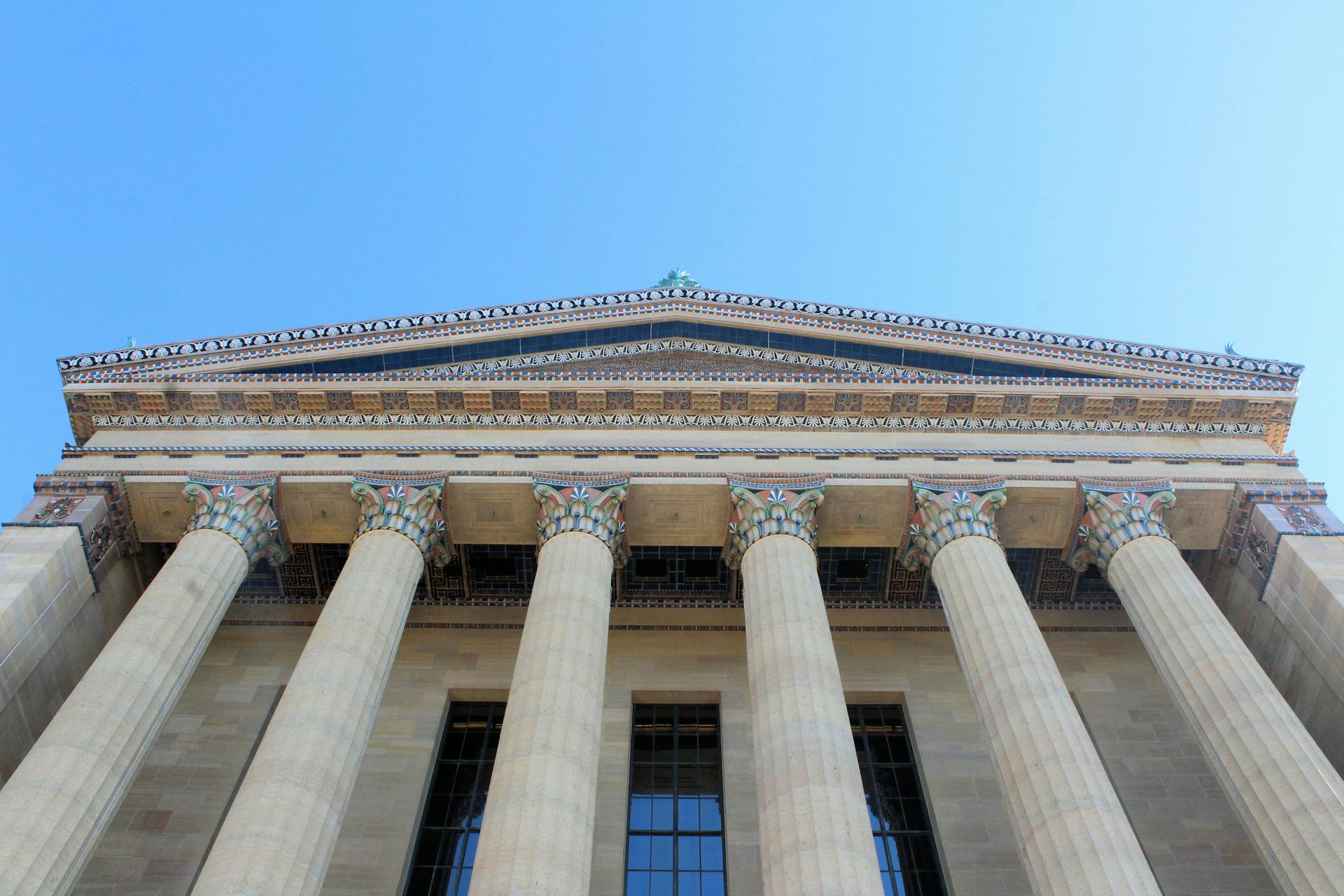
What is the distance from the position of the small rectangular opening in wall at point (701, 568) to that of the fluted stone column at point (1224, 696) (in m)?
7.36

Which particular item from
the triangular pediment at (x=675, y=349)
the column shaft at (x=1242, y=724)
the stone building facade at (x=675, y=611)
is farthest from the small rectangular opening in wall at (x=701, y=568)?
the column shaft at (x=1242, y=724)

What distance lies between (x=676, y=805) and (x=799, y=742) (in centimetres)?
559

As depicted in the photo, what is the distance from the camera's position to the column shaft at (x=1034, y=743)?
44.8 feet

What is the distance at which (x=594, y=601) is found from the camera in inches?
712

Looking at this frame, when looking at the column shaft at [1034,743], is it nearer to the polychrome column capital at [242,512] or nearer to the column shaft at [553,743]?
the column shaft at [553,743]

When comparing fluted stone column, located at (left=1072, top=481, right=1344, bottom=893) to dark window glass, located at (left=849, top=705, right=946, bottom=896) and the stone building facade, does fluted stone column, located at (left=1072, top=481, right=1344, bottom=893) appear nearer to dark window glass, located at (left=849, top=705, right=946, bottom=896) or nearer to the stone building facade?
the stone building facade

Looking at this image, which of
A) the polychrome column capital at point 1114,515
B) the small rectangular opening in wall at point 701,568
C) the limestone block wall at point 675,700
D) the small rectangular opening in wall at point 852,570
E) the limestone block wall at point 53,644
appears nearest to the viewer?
the limestone block wall at point 53,644

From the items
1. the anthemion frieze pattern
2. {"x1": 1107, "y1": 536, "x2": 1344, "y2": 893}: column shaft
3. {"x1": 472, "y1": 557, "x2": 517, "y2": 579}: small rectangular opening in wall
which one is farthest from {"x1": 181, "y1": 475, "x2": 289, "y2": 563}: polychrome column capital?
{"x1": 1107, "y1": 536, "x2": 1344, "y2": 893}: column shaft

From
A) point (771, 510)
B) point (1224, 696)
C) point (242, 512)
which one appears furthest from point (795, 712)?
point (242, 512)

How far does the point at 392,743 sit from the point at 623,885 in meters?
5.45

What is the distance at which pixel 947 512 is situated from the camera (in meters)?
20.0

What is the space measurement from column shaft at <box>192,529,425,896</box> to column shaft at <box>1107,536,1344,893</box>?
12.6m

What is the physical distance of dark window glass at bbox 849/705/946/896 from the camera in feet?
61.8

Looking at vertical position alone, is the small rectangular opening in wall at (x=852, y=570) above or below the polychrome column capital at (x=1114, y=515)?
above
